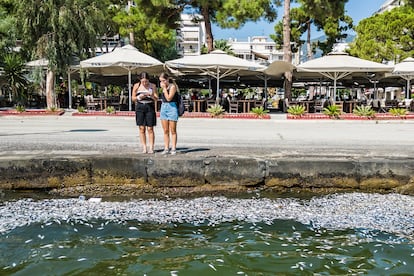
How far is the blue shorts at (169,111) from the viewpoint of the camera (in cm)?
724

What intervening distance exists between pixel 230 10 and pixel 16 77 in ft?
40.0

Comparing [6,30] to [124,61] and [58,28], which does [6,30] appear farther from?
[124,61]

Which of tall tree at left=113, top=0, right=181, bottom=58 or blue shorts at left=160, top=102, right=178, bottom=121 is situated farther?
tall tree at left=113, top=0, right=181, bottom=58

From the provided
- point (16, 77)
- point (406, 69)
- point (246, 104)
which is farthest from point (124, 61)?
point (406, 69)

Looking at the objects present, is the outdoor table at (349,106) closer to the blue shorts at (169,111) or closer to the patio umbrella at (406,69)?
the patio umbrella at (406,69)

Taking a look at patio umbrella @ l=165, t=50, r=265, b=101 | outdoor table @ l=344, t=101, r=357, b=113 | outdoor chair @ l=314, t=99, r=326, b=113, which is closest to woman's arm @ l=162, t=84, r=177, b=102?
patio umbrella @ l=165, t=50, r=265, b=101

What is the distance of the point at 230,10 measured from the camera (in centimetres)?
2423

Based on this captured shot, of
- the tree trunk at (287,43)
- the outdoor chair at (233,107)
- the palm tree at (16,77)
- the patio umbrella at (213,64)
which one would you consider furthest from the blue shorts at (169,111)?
the palm tree at (16,77)

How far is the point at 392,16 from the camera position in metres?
40.0

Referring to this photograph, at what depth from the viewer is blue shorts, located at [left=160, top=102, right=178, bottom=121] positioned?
285 inches

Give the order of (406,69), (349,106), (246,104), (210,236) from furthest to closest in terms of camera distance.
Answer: (349,106) → (246,104) → (406,69) → (210,236)

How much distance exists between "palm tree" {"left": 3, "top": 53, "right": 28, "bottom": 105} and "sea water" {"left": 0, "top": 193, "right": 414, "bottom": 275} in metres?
19.2

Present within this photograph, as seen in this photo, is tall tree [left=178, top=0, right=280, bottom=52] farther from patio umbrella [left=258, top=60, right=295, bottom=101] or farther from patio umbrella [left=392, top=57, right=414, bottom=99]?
patio umbrella [left=392, top=57, right=414, bottom=99]

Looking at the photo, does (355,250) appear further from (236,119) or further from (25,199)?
(236,119)
